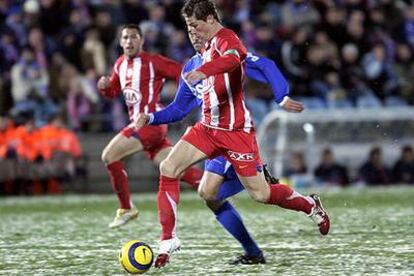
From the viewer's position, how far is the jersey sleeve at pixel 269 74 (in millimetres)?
7910

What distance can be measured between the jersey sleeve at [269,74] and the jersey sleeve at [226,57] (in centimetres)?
37

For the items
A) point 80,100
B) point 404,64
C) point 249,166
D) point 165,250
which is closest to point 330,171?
point 404,64

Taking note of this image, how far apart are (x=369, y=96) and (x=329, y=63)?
810 millimetres

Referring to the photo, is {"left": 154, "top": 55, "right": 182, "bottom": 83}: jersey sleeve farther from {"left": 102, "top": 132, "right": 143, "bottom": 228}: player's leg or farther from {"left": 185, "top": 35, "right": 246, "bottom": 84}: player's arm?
{"left": 185, "top": 35, "right": 246, "bottom": 84}: player's arm

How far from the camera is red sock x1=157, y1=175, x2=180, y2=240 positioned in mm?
7586

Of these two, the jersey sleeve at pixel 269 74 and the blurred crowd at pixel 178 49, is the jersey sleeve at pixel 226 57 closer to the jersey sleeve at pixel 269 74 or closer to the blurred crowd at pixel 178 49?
the jersey sleeve at pixel 269 74

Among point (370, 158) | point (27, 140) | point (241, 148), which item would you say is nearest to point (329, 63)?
point (370, 158)

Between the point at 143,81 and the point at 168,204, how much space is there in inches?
131

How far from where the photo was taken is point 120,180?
11062 millimetres

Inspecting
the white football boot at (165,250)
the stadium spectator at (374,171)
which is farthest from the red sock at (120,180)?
the stadium spectator at (374,171)

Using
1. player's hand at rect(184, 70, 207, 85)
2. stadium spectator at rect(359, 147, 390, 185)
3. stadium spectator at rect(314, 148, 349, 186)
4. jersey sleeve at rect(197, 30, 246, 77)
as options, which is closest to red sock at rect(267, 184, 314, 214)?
jersey sleeve at rect(197, 30, 246, 77)

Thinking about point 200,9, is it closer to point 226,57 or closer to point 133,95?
point 226,57

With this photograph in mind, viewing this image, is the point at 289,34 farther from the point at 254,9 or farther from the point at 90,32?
the point at 90,32

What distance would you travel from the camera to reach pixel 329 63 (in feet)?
60.6
